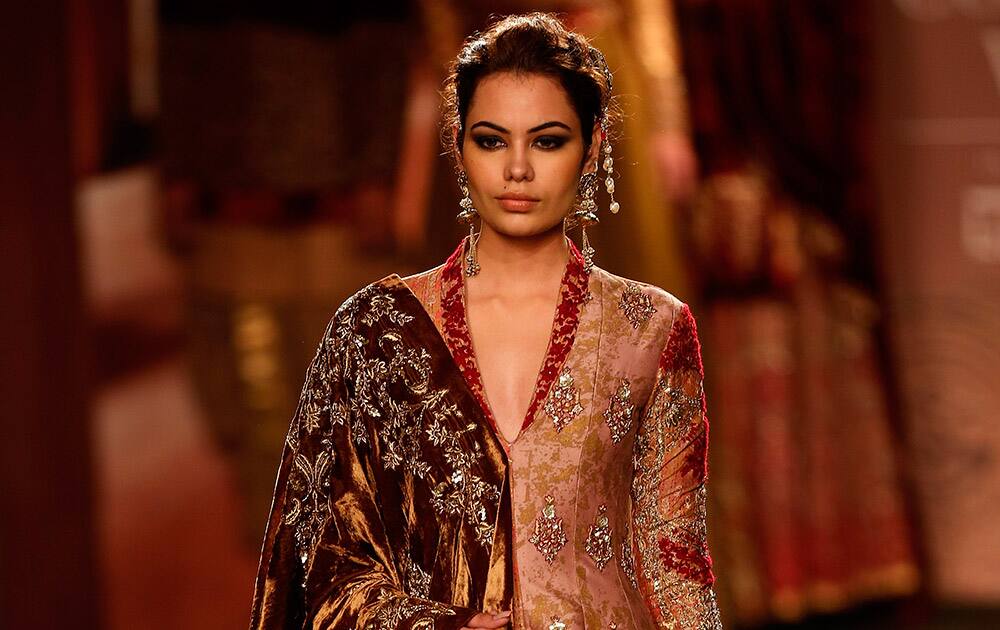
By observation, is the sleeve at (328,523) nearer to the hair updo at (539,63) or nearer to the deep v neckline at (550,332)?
the deep v neckline at (550,332)

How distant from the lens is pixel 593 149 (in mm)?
1493

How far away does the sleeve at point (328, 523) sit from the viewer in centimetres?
148

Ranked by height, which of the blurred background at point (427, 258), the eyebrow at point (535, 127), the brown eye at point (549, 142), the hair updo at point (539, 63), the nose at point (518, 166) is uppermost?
the hair updo at point (539, 63)

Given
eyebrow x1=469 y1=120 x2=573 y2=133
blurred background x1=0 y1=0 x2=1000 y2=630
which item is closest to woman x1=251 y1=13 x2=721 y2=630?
eyebrow x1=469 y1=120 x2=573 y2=133

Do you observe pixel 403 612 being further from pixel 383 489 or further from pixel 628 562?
pixel 628 562

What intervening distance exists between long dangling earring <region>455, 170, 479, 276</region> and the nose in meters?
0.07

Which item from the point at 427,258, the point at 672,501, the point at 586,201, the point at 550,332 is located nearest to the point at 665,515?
the point at 672,501

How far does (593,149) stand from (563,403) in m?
0.26

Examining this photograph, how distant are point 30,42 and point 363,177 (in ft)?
2.89

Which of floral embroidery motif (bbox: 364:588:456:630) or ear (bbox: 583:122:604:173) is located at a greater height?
ear (bbox: 583:122:604:173)

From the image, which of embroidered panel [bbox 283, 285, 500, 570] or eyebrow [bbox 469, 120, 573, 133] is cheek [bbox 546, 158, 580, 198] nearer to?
eyebrow [bbox 469, 120, 573, 133]

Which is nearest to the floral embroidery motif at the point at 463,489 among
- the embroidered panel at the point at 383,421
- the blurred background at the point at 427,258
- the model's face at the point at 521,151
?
the embroidered panel at the point at 383,421

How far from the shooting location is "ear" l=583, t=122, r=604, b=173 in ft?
4.88

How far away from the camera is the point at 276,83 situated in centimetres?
363
